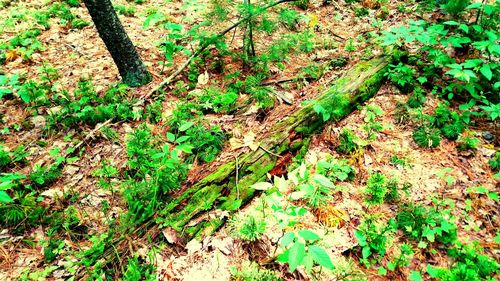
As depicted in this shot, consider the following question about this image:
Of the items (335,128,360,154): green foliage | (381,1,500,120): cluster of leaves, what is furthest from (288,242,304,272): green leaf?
(381,1,500,120): cluster of leaves

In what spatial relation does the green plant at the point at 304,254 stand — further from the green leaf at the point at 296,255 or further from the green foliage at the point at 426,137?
the green foliage at the point at 426,137

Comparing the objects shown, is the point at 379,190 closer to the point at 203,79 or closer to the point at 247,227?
the point at 247,227

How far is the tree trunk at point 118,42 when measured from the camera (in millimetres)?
3868

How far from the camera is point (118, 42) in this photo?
4129 mm

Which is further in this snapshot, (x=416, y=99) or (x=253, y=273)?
(x=416, y=99)

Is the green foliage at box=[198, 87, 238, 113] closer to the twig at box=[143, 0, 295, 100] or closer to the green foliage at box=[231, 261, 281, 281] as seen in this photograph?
the twig at box=[143, 0, 295, 100]

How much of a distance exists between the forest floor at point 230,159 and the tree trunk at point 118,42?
235 millimetres

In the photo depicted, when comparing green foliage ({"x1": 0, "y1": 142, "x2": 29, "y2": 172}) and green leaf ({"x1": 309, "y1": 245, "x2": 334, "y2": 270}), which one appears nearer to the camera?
green leaf ({"x1": 309, "y1": 245, "x2": 334, "y2": 270})

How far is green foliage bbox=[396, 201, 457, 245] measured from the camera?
2.67 m

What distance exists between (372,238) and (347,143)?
1141 millimetres

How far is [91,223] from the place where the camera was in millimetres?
2939

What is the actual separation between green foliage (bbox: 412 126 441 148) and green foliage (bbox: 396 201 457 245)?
888 mm

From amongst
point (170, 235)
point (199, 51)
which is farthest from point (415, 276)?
point (199, 51)

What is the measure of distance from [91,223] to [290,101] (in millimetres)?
2640
